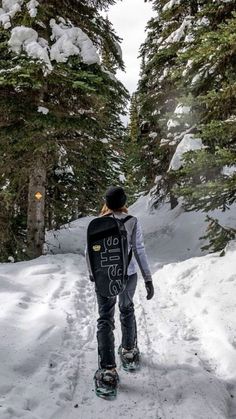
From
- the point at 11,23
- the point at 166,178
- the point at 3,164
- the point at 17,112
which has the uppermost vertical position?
the point at 11,23

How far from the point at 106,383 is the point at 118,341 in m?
1.52

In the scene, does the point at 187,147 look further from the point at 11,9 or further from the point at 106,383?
the point at 106,383

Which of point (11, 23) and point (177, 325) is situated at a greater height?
point (11, 23)

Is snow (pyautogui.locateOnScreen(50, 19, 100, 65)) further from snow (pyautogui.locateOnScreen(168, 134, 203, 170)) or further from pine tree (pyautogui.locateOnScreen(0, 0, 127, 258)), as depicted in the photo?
snow (pyautogui.locateOnScreen(168, 134, 203, 170))

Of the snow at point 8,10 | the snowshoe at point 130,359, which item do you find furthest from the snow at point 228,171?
the snow at point 8,10

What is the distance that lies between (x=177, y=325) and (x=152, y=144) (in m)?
12.4

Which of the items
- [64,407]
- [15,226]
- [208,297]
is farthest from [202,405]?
[15,226]

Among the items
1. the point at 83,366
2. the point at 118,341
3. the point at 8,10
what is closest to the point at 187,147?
the point at 118,341

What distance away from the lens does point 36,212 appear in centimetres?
1210

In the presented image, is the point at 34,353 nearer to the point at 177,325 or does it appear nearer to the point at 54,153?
the point at 177,325

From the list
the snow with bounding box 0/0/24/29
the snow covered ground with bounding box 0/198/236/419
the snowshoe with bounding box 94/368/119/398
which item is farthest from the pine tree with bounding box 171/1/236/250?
the snow with bounding box 0/0/24/29

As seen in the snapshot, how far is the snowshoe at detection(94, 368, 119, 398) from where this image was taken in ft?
14.5

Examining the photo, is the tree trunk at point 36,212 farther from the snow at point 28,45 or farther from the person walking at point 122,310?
the person walking at point 122,310

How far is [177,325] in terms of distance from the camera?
6758 mm
